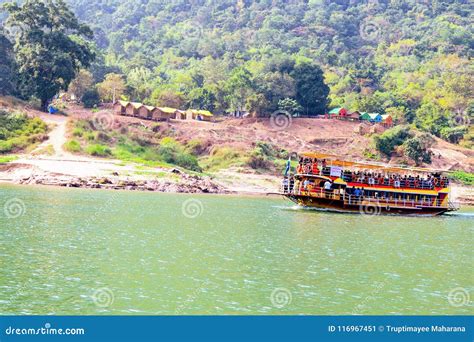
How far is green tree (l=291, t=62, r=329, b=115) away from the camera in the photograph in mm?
122188

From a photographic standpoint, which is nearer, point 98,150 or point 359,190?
point 359,190

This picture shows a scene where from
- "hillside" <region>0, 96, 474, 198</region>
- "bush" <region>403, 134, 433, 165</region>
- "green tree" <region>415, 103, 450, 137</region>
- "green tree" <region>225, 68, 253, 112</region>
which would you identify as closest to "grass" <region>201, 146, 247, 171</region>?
"hillside" <region>0, 96, 474, 198</region>

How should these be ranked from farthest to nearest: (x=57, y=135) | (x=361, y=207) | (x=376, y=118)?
(x=376, y=118), (x=57, y=135), (x=361, y=207)

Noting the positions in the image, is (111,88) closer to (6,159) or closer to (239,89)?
(239,89)

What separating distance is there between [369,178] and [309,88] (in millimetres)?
58781

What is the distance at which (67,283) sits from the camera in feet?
87.3

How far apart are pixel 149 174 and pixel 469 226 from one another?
113 ft

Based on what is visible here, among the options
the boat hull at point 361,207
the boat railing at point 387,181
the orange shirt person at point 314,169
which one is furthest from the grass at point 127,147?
the boat railing at point 387,181

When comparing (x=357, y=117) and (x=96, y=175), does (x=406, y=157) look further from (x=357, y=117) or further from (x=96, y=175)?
(x=96, y=175)

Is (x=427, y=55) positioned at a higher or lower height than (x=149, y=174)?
higher

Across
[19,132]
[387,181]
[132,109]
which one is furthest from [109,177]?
[132,109]

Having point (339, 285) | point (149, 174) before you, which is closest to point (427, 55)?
point (149, 174)

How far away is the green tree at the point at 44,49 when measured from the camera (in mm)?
94125

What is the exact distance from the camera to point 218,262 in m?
32.7
